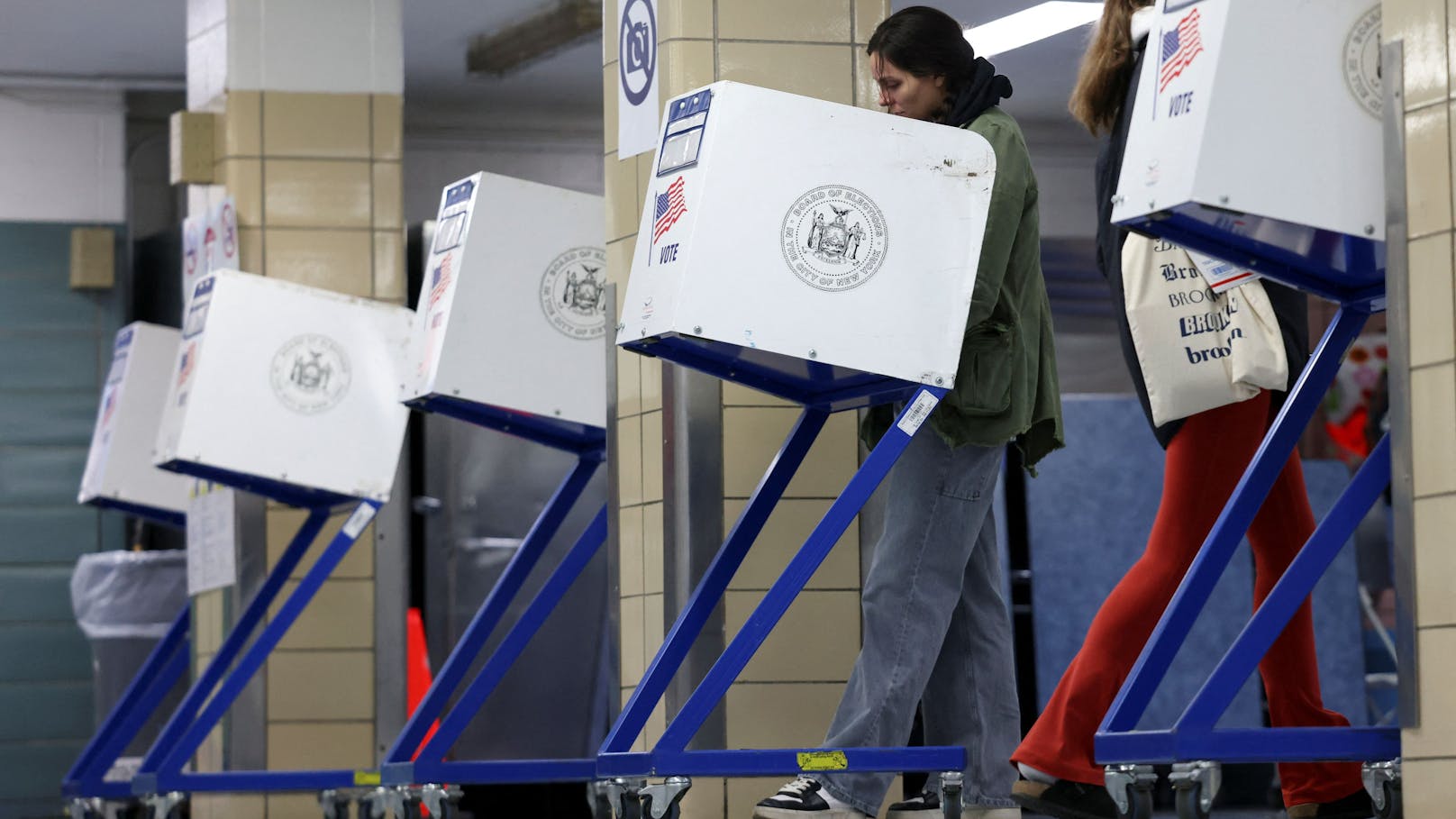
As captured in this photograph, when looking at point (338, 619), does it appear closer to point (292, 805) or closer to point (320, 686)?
point (320, 686)

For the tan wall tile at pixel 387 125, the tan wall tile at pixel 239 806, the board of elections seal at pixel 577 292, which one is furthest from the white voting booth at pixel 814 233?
the tan wall tile at pixel 239 806

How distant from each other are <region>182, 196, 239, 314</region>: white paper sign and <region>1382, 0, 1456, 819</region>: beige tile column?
3.72 m

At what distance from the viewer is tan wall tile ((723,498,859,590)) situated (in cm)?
361

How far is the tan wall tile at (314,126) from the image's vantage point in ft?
18.5

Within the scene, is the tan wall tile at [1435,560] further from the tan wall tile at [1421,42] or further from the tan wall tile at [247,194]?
the tan wall tile at [247,194]

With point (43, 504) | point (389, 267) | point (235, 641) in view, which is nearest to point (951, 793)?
point (235, 641)

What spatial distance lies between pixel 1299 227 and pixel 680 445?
1.39m

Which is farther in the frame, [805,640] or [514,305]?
[514,305]

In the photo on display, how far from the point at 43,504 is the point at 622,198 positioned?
4611 mm

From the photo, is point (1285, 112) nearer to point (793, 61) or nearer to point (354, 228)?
point (793, 61)

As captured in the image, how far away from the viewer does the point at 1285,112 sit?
2406mm

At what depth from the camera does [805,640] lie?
3.60 meters

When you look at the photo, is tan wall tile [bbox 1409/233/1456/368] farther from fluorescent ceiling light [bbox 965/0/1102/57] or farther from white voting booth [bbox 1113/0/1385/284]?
fluorescent ceiling light [bbox 965/0/1102/57]

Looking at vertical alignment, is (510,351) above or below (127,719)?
above
